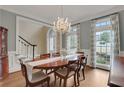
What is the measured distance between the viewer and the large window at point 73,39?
5.80 metres

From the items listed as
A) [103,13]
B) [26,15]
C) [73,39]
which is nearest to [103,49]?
[103,13]

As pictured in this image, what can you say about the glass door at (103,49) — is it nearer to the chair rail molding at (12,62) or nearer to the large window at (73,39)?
the large window at (73,39)

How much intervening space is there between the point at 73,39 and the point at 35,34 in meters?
2.51

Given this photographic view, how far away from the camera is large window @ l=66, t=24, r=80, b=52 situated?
580cm

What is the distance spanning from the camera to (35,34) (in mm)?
6664

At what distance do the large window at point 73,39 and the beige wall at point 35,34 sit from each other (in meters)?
1.74

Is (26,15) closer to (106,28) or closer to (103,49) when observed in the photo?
(106,28)

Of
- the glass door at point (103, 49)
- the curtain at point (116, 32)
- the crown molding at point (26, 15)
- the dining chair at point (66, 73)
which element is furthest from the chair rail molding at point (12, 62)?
the curtain at point (116, 32)

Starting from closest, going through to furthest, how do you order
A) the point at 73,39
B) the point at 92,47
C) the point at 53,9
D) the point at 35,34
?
the point at 53,9
the point at 92,47
the point at 73,39
the point at 35,34

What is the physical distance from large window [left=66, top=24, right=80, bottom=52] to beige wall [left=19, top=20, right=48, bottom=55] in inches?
68.6

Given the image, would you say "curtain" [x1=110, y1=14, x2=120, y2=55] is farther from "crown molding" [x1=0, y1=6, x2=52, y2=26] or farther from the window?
the window

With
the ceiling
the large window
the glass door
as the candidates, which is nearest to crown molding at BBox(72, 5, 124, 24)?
the ceiling

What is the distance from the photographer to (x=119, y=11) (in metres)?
3.86
